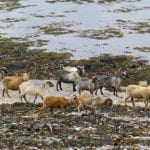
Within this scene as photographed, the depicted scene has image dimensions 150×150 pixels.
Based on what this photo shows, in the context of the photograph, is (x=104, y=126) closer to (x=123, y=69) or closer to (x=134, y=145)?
(x=134, y=145)

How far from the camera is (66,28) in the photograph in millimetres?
75812

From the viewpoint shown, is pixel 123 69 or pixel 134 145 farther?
pixel 123 69

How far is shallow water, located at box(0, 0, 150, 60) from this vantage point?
6209 centimetres

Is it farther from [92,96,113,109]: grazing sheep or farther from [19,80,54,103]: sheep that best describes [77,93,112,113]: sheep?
[19,80,54,103]: sheep

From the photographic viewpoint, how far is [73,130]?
22.5 metres

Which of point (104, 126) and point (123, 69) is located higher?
point (104, 126)

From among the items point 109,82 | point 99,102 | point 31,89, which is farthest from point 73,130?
point 109,82

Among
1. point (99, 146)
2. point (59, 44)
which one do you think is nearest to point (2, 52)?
point (59, 44)

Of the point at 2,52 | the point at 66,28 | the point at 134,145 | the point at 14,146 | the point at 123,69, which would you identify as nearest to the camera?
the point at 14,146

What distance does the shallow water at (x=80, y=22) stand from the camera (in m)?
62.1

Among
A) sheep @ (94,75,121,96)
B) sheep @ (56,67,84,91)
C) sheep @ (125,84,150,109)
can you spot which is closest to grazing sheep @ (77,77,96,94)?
sheep @ (94,75,121,96)

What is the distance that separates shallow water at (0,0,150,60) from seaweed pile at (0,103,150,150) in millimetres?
29459

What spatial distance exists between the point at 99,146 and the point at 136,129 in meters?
4.14

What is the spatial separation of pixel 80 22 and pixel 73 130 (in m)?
59.2
